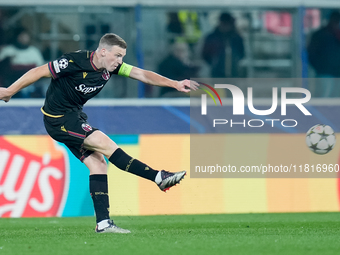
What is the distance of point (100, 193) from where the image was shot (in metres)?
5.74

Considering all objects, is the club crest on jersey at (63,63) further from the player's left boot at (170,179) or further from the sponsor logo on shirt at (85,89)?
the player's left boot at (170,179)

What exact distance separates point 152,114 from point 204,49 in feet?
6.05

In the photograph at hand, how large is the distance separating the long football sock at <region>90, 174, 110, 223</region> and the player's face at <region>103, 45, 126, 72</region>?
1037mm

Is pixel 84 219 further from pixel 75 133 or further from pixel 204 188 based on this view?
pixel 75 133

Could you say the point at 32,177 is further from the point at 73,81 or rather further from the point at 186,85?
the point at 186,85

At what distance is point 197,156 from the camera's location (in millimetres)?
8828

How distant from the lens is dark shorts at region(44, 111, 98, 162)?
5.61 metres

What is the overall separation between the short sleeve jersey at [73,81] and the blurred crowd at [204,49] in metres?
4.88

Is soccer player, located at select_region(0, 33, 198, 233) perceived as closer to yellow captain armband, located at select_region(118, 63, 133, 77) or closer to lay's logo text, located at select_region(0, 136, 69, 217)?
yellow captain armband, located at select_region(118, 63, 133, 77)

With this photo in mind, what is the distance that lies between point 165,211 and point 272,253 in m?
4.14

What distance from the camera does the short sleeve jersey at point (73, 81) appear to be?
18.3 ft

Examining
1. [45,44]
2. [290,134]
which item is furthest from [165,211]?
[45,44]

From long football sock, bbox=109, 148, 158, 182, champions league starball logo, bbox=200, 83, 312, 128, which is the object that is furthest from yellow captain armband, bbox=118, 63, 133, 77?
champions league starball logo, bbox=200, 83, 312, 128

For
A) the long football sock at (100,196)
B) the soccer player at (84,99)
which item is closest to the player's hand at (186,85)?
the soccer player at (84,99)
